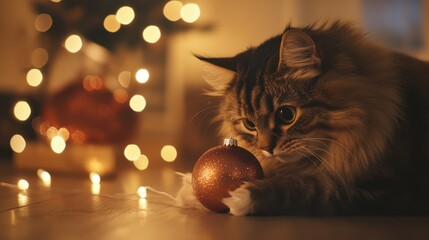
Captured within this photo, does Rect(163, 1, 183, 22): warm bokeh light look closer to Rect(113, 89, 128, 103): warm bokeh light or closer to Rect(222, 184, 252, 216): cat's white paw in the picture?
Rect(113, 89, 128, 103): warm bokeh light

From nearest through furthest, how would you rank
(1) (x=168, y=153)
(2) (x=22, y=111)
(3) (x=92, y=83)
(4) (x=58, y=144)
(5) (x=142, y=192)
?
(5) (x=142, y=192)
(4) (x=58, y=144)
(3) (x=92, y=83)
(2) (x=22, y=111)
(1) (x=168, y=153)

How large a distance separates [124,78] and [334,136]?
7.20ft

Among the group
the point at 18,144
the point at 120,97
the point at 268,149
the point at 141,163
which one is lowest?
the point at 141,163

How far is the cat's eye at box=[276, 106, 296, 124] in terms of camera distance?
1112 millimetres

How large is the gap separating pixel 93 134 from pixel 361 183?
1.57 meters

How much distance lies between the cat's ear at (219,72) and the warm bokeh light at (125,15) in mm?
1168

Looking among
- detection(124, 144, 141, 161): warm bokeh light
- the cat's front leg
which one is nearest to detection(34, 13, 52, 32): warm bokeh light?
detection(124, 144, 141, 161): warm bokeh light

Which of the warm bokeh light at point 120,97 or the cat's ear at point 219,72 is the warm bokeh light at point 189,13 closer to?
the warm bokeh light at point 120,97

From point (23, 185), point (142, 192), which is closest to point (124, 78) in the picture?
point (23, 185)

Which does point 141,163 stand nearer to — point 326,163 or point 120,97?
point 120,97

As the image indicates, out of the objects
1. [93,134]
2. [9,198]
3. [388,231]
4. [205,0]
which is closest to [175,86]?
[205,0]

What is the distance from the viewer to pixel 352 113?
3.58ft

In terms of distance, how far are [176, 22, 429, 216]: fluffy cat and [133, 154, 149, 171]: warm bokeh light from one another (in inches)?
53.4

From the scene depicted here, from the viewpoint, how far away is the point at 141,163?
2.53 m
